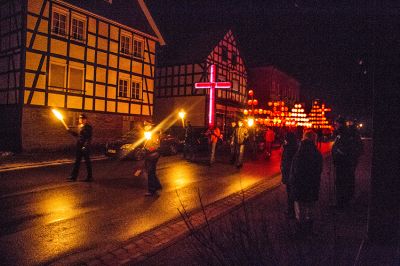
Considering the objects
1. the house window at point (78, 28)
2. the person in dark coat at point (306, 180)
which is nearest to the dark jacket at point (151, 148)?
the person in dark coat at point (306, 180)

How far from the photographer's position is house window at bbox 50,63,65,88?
59.0ft

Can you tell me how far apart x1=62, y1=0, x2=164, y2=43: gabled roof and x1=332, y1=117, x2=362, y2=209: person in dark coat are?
17495 mm

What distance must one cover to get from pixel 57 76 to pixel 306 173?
17061mm

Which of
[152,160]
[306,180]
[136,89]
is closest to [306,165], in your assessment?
[306,180]

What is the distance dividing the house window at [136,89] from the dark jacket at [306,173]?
19.4 metres

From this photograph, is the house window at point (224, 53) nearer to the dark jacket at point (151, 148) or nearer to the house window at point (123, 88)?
the house window at point (123, 88)

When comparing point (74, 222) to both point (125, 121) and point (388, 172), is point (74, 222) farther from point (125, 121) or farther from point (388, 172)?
point (125, 121)

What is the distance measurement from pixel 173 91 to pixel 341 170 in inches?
1005

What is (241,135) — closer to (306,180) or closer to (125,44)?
(306,180)

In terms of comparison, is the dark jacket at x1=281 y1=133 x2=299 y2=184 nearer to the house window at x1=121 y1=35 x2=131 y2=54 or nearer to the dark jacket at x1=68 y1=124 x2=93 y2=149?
the dark jacket at x1=68 y1=124 x2=93 y2=149

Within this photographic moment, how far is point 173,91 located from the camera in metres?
31.0

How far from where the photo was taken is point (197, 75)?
96.7ft

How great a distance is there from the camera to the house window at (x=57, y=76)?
59.0 feet

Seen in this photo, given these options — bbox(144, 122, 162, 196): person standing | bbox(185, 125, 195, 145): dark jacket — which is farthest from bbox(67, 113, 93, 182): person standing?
bbox(185, 125, 195, 145): dark jacket
